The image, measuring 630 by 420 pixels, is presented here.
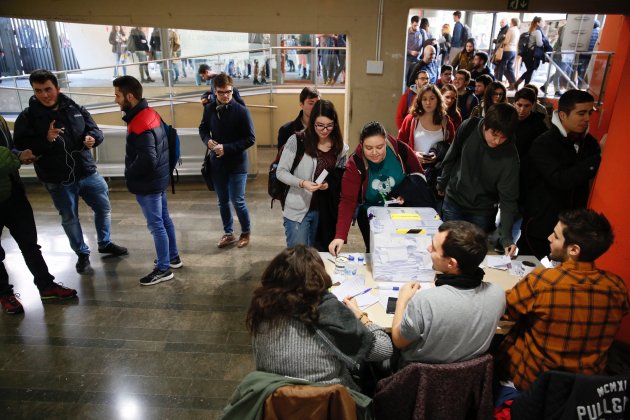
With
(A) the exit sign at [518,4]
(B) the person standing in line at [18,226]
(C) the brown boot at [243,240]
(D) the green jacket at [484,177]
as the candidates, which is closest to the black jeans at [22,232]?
(B) the person standing in line at [18,226]

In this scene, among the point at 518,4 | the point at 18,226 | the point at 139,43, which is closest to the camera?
the point at 18,226

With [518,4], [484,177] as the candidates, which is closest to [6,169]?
[484,177]

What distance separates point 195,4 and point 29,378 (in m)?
3.74

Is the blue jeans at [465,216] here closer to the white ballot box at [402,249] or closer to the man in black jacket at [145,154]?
the white ballot box at [402,249]

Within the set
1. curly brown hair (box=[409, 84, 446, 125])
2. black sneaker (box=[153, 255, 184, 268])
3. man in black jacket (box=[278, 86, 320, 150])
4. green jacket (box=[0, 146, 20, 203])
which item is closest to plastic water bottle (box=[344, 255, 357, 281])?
man in black jacket (box=[278, 86, 320, 150])

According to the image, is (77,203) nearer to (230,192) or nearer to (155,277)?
(155,277)

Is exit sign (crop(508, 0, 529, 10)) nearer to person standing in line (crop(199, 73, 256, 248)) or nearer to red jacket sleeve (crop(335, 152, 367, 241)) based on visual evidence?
person standing in line (crop(199, 73, 256, 248))

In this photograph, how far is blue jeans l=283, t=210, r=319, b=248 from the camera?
10.2 feet

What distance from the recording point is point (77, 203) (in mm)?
3939

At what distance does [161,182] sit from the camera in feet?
11.8

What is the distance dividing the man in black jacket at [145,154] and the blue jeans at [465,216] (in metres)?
2.21

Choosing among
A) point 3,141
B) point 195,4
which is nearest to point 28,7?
point 195,4

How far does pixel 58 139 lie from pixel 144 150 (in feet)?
2.65

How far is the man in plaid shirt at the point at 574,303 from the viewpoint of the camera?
1.72m
